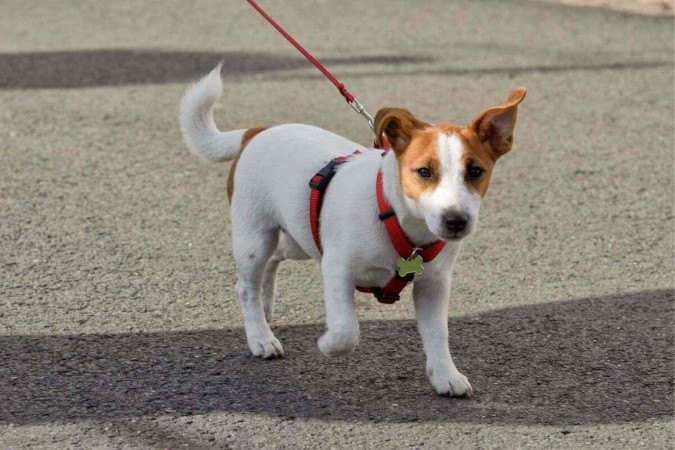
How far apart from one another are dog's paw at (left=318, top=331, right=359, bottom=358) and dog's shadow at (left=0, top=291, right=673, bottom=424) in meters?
0.20

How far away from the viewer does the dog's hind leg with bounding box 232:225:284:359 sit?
4.56 m

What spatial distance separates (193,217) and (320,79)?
3.32 m

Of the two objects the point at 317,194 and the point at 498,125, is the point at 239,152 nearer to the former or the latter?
the point at 317,194

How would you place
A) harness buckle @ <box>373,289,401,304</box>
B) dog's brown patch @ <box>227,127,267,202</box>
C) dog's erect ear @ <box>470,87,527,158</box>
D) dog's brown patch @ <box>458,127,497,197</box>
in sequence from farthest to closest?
dog's brown patch @ <box>227,127,267,202</box> → harness buckle @ <box>373,289,401,304</box> → dog's erect ear @ <box>470,87,527,158</box> → dog's brown patch @ <box>458,127,497,197</box>

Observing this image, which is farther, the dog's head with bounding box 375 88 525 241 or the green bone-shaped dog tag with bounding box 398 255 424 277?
the green bone-shaped dog tag with bounding box 398 255 424 277

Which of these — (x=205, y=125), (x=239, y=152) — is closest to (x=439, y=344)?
(x=239, y=152)

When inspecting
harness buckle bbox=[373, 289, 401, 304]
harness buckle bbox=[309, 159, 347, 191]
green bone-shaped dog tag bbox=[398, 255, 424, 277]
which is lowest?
harness buckle bbox=[373, 289, 401, 304]

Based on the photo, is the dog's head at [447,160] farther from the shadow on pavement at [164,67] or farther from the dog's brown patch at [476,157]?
the shadow on pavement at [164,67]

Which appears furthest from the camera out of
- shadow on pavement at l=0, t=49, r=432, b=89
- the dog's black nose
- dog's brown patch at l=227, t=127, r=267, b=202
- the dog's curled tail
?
shadow on pavement at l=0, t=49, r=432, b=89

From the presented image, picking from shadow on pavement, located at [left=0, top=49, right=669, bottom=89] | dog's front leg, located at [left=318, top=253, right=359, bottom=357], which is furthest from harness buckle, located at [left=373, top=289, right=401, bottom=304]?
shadow on pavement, located at [left=0, top=49, right=669, bottom=89]

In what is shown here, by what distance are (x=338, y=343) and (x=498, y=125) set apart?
2.91ft

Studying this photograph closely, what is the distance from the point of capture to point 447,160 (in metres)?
3.80

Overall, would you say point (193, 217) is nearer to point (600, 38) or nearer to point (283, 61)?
point (283, 61)

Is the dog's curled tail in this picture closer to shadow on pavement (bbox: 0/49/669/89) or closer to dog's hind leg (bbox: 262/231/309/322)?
dog's hind leg (bbox: 262/231/309/322)
